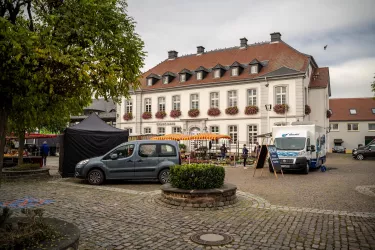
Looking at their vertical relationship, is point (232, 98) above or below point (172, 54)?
below

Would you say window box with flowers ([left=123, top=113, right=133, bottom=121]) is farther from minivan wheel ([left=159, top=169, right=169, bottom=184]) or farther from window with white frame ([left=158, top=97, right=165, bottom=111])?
minivan wheel ([left=159, top=169, right=169, bottom=184])

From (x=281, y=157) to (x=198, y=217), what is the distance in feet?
35.2

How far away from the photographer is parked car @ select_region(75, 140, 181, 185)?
11930 mm

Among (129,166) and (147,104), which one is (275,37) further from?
(129,166)

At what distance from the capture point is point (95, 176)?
1195 cm

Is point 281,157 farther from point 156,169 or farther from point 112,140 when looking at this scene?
point 112,140

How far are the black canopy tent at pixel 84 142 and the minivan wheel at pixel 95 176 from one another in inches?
111

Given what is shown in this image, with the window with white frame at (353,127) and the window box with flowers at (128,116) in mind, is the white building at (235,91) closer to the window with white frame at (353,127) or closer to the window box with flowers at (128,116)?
the window box with flowers at (128,116)

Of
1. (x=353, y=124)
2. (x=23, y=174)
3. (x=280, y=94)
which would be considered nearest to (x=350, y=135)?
(x=353, y=124)

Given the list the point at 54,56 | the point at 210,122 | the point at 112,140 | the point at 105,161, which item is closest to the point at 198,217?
the point at 54,56

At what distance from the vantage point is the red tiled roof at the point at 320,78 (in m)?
30.9

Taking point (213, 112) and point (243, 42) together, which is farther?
point (243, 42)

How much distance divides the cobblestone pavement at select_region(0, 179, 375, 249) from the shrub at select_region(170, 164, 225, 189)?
78 centimetres

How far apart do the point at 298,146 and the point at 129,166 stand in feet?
31.6
